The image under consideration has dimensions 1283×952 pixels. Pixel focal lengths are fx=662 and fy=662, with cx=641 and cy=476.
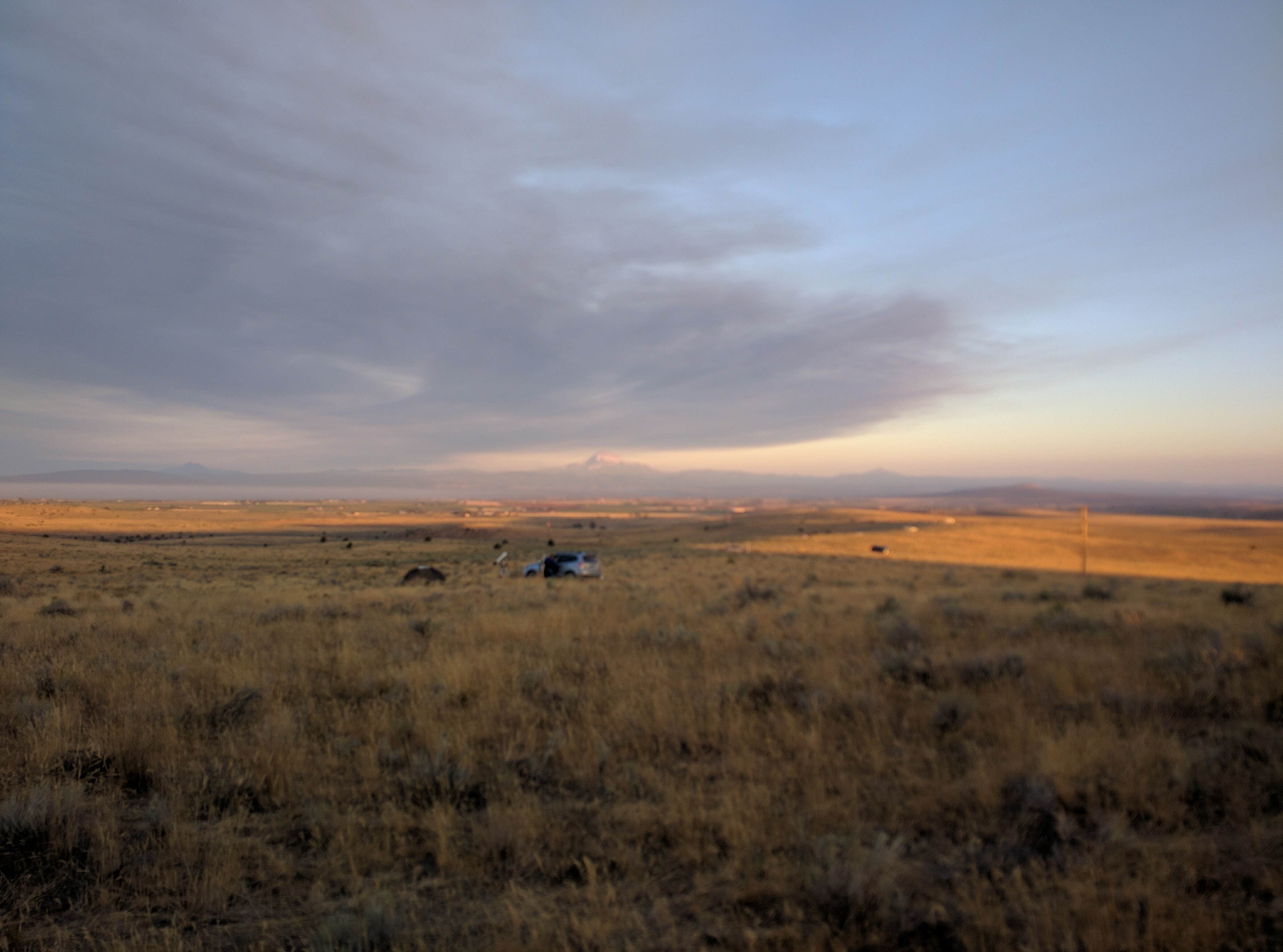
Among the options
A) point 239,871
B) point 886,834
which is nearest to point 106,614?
point 239,871

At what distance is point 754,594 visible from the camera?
18797 mm

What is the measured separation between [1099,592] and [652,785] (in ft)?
57.3

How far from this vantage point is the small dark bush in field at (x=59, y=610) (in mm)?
14719

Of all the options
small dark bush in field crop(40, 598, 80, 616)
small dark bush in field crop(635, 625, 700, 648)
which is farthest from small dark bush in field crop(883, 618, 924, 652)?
small dark bush in field crop(40, 598, 80, 616)

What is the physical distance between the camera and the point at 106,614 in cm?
1492

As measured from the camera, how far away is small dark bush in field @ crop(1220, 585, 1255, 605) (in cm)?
1405

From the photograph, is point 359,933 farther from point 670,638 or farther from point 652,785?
point 670,638

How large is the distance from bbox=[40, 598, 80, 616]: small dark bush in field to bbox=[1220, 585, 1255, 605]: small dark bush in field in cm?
2518

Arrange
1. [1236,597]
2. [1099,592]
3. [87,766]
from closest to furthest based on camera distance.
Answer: [87,766], [1236,597], [1099,592]

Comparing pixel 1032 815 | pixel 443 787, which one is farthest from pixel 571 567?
pixel 1032 815

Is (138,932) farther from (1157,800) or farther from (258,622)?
(258,622)

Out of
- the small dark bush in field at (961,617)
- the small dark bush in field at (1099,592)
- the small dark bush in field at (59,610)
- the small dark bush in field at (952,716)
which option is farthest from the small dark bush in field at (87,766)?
the small dark bush in field at (1099,592)

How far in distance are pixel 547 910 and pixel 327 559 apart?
164ft

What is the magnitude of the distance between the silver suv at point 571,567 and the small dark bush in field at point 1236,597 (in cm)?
2251
